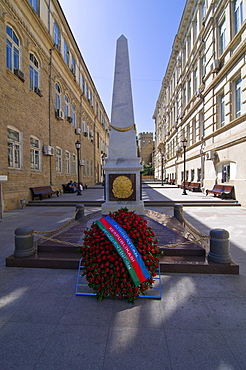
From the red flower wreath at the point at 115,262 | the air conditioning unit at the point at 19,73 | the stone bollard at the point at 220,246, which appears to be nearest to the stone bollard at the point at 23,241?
the red flower wreath at the point at 115,262

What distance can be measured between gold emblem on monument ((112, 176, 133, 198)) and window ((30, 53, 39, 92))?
475 inches

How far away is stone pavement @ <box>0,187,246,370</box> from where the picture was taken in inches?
77.0

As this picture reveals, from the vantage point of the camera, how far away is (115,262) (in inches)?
107

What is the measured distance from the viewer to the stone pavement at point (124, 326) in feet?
6.42

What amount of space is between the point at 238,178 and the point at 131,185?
9274 mm

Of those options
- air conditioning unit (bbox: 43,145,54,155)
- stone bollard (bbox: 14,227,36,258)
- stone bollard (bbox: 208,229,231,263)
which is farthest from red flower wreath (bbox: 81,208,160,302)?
air conditioning unit (bbox: 43,145,54,155)

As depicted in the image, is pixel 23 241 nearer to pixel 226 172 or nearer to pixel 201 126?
pixel 226 172

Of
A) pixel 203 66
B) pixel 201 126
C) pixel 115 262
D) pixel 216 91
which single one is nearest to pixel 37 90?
pixel 216 91

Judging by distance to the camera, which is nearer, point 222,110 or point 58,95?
point 222,110

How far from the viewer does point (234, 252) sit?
189 inches

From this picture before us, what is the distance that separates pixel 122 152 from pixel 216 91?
13.2 m

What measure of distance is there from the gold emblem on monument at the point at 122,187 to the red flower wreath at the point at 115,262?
345 cm

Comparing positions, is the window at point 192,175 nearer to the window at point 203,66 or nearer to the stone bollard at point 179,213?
the window at point 203,66

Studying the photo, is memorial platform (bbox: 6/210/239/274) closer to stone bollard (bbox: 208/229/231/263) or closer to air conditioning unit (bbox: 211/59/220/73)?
stone bollard (bbox: 208/229/231/263)
